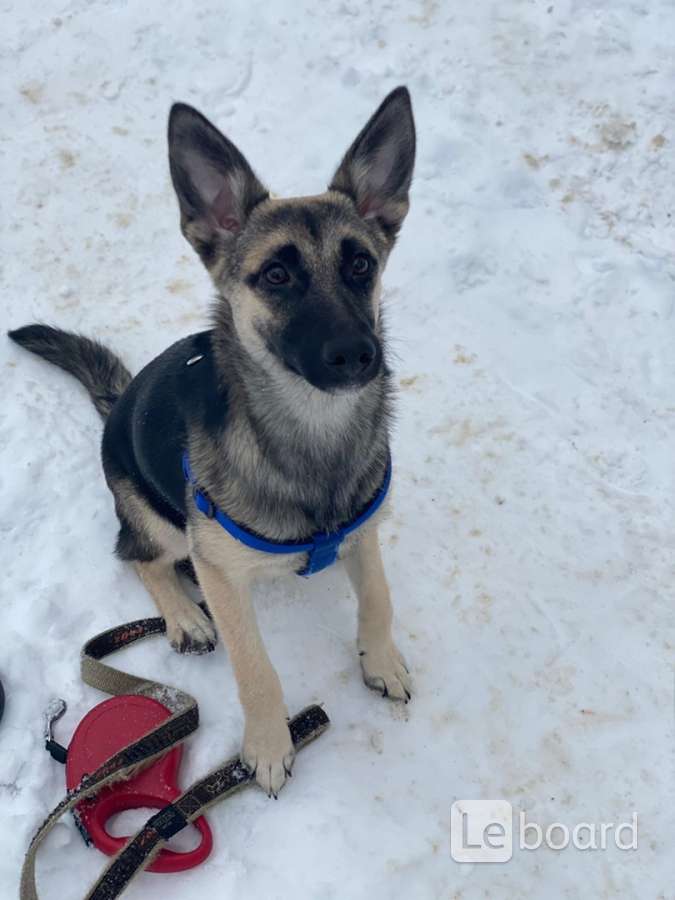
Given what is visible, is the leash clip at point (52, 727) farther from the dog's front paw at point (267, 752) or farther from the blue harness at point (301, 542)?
the blue harness at point (301, 542)

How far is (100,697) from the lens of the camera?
11.1ft

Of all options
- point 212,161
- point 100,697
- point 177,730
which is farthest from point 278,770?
point 212,161

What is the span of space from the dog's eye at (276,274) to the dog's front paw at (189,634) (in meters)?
1.66

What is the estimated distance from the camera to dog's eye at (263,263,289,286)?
9.06ft

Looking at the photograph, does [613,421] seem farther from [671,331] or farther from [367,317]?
[367,317]

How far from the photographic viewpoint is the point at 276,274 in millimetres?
2766

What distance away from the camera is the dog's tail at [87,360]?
4.19 m

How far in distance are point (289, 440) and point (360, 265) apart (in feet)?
2.34

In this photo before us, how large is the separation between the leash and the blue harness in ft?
2.53

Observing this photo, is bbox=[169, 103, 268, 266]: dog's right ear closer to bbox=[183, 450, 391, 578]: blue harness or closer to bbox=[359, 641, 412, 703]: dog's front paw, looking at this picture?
bbox=[183, 450, 391, 578]: blue harness

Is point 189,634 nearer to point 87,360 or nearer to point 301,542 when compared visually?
point 301,542

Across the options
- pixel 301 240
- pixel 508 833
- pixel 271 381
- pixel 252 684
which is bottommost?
pixel 508 833

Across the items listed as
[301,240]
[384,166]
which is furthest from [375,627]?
[384,166]

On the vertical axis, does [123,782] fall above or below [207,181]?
below
